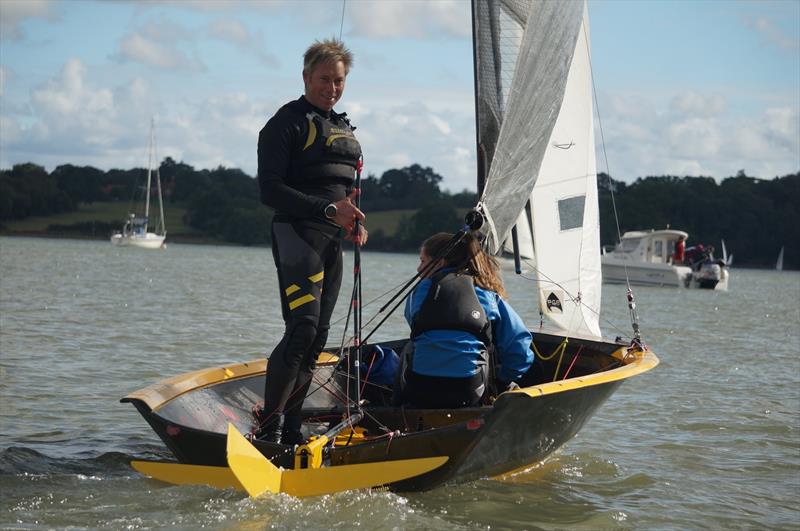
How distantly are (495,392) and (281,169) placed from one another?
1.91m

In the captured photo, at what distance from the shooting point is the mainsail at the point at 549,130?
7.54 meters

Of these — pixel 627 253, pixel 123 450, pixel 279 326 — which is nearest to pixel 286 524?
pixel 123 450

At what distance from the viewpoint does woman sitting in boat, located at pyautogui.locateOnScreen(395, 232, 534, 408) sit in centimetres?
571

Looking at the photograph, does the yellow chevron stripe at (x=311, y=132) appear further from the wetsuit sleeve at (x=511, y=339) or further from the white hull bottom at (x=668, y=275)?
the white hull bottom at (x=668, y=275)

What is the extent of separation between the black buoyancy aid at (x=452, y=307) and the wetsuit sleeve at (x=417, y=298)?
4 cm

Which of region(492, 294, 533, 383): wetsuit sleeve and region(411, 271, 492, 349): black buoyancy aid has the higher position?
region(411, 271, 492, 349): black buoyancy aid

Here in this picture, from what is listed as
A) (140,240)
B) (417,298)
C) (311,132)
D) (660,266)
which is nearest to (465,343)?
(417,298)

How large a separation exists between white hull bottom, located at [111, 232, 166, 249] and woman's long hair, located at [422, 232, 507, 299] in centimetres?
8132

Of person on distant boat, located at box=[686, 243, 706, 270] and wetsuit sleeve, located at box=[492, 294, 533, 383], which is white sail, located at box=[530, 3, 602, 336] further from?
person on distant boat, located at box=[686, 243, 706, 270]

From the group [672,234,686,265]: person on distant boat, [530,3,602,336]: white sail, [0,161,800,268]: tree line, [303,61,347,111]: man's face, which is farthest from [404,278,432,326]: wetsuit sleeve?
[0,161,800,268]: tree line

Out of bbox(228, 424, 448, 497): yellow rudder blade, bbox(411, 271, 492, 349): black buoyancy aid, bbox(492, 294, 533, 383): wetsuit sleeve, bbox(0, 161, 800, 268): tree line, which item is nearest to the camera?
bbox(228, 424, 448, 497): yellow rudder blade

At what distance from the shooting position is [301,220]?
5629mm

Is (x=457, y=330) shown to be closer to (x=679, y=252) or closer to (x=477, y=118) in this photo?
(x=477, y=118)

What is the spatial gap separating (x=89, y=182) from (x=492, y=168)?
109544 millimetres
